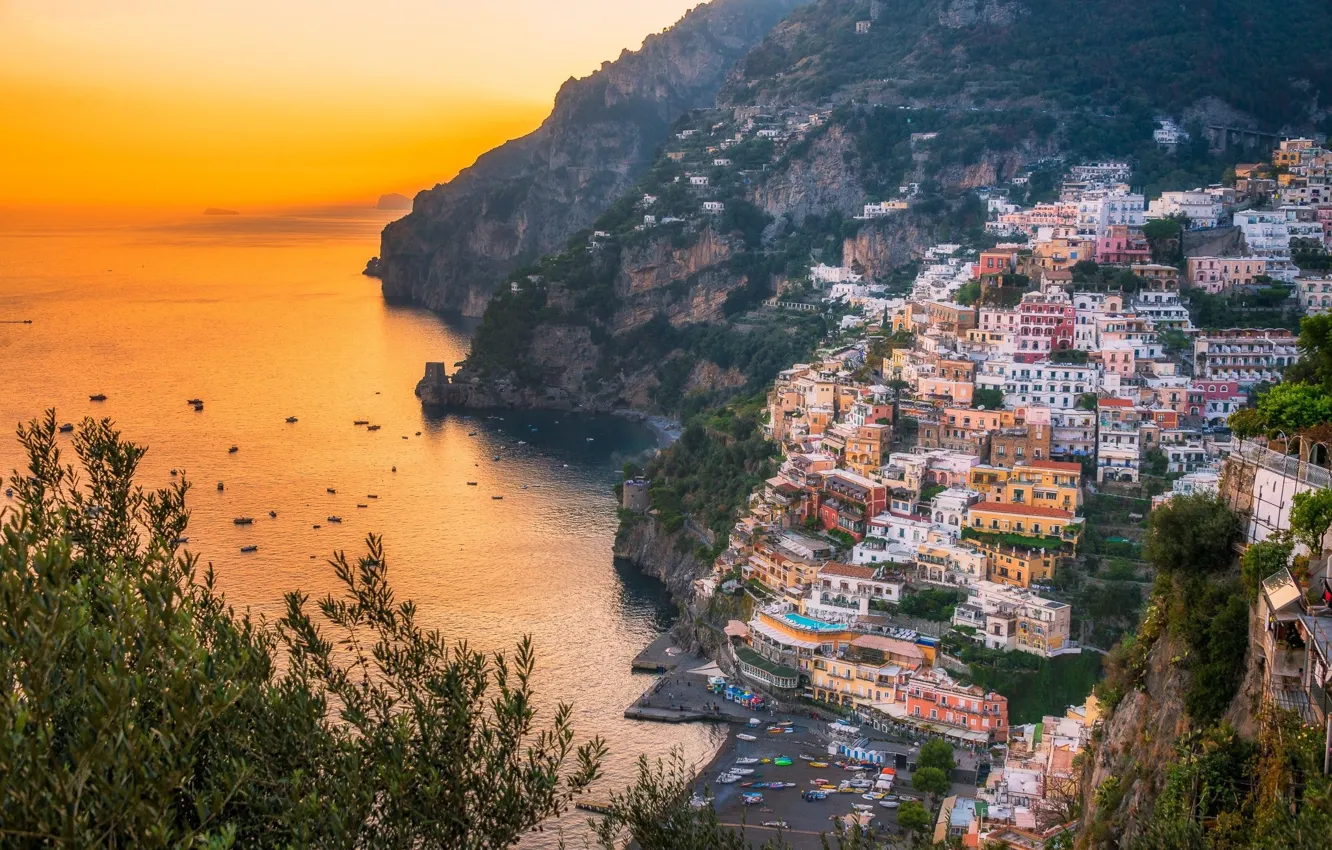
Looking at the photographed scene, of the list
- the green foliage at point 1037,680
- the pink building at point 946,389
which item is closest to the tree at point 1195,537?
the green foliage at point 1037,680

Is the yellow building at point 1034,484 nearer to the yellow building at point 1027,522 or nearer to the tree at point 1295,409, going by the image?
the yellow building at point 1027,522

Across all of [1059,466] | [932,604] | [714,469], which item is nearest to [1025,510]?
[1059,466]

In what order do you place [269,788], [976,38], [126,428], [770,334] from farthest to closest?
[976,38] → [770,334] → [126,428] → [269,788]

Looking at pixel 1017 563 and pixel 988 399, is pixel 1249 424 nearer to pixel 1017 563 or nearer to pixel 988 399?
pixel 1017 563

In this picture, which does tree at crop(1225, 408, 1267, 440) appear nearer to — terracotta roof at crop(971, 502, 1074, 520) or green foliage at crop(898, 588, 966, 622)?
green foliage at crop(898, 588, 966, 622)

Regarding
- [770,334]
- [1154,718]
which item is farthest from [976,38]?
[1154,718]

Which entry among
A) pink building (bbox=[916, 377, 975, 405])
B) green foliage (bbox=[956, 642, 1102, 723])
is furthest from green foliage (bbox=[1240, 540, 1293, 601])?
pink building (bbox=[916, 377, 975, 405])

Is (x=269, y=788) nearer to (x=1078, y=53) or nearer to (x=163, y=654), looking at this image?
(x=163, y=654)
